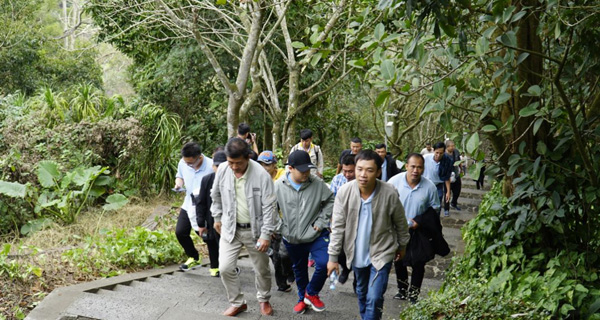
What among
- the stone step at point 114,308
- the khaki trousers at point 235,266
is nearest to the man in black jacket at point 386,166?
the khaki trousers at point 235,266

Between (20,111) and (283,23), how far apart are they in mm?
5679

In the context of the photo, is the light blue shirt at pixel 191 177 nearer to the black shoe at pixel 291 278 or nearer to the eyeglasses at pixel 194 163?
the eyeglasses at pixel 194 163

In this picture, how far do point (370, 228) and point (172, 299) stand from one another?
2.24 meters

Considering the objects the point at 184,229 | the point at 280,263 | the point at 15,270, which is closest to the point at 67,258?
the point at 15,270

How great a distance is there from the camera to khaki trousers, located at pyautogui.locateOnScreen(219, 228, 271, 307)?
507 centimetres

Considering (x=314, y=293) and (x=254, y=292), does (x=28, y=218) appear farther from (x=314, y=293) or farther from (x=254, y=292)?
(x=314, y=293)

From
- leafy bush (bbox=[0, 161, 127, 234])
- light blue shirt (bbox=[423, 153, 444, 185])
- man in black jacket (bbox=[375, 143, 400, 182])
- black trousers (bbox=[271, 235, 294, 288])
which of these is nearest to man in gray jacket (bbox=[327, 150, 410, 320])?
black trousers (bbox=[271, 235, 294, 288])

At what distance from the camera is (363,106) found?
22672 mm

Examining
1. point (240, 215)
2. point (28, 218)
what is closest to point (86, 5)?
point (28, 218)

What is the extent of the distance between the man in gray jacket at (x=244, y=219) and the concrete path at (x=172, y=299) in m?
0.29

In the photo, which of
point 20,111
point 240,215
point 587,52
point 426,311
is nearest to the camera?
point 426,311

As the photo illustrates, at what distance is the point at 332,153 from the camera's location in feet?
71.1

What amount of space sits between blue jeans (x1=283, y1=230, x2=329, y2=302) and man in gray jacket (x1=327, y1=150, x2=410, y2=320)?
1.88ft

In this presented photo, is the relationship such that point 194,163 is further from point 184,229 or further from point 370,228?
point 370,228
